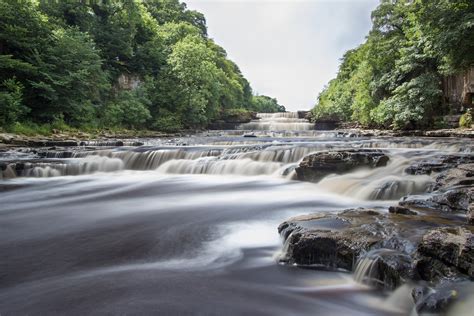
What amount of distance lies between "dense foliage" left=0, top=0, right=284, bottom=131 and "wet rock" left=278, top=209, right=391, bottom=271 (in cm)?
1815

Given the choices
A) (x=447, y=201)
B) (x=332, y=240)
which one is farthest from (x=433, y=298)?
(x=447, y=201)

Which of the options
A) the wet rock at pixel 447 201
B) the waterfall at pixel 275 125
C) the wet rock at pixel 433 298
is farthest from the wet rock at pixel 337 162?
the waterfall at pixel 275 125

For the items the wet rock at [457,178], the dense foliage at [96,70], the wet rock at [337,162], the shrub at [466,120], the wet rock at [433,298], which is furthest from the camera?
the dense foliage at [96,70]

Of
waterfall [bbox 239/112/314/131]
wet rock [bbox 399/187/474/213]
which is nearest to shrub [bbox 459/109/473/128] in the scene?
wet rock [bbox 399/187/474/213]

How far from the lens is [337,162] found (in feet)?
27.3

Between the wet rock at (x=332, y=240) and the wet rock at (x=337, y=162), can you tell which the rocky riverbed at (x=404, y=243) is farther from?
the wet rock at (x=337, y=162)

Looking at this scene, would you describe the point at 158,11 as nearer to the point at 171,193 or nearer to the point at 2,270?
the point at 171,193

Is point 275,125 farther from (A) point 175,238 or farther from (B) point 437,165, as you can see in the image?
(A) point 175,238

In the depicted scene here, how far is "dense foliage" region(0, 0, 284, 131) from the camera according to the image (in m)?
18.7

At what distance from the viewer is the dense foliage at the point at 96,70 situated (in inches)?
737

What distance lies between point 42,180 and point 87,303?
8952 millimetres

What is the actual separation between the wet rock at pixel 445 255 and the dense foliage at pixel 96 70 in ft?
63.7

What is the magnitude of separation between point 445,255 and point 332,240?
1007 millimetres

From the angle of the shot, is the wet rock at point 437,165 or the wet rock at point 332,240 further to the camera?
the wet rock at point 437,165
